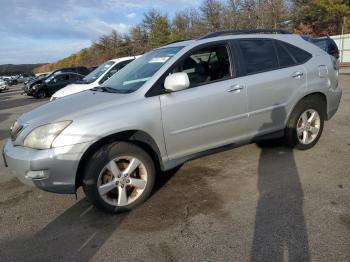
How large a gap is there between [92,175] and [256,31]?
10.1ft

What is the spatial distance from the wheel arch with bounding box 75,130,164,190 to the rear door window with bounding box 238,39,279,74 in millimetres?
1646

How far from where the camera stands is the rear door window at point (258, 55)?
16.3ft

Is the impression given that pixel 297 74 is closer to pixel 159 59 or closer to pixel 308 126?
pixel 308 126

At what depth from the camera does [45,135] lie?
12.5 ft

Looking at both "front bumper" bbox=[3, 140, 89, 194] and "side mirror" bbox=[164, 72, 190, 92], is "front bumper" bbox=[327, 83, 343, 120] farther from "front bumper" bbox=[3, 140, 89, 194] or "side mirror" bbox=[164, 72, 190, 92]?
"front bumper" bbox=[3, 140, 89, 194]

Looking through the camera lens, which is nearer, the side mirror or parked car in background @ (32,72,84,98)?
the side mirror

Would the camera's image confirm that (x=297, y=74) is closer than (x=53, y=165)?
No

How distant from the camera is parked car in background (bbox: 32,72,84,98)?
2239 cm

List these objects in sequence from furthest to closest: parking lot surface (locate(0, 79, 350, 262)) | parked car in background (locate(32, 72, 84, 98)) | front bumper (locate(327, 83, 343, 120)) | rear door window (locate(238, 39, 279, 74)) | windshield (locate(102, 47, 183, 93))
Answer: parked car in background (locate(32, 72, 84, 98)), front bumper (locate(327, 83, 343, 120)), rear door window (locate(238, 39, 279, 74)), windshield (locate(102, 47, 183, 93)), parking lot surface (locate(0, 79, 350, 262))

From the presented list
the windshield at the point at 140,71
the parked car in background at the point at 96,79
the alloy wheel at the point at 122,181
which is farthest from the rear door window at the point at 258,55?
the parked car in background at the point at 96,79

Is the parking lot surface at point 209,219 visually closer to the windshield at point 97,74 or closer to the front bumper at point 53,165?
the front bumper at point 53,165

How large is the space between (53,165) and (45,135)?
32 centimetres

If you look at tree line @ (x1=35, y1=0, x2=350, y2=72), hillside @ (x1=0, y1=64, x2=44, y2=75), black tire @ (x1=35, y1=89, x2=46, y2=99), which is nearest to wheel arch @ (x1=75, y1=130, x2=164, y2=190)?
black tire @ (x1=35, y1=89, x2=46, y2=99)

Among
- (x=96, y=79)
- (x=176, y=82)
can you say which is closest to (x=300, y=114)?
(x=176, y=82)
